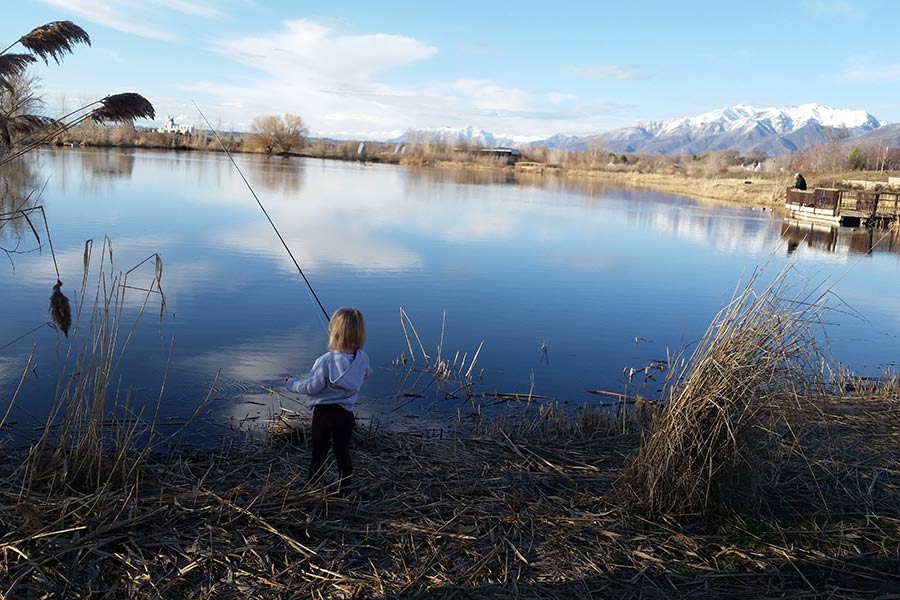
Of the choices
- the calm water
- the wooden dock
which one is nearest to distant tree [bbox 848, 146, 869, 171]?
the wooden dock

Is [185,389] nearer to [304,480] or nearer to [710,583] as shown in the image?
[304,480]

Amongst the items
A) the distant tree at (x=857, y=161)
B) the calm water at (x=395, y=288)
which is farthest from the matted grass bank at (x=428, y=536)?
the distant tree at (x=857, y=161)

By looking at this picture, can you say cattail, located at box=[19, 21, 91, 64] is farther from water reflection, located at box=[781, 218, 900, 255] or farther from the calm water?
water reflection, located at box=[781, 218, 900, 255]

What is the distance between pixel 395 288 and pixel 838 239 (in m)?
21.1

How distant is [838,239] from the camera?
27.0 meters

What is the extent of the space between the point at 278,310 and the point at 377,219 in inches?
504

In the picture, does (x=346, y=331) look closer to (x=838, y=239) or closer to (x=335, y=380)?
(x=335, y=380)

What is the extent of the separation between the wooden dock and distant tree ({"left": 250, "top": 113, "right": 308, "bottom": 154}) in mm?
60225

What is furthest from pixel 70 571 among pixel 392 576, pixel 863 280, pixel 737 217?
pixel 737 217

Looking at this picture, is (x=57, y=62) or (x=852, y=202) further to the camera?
(x=852, y=202)

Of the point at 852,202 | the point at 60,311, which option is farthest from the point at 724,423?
the point at 852,202

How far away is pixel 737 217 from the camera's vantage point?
1363 inches

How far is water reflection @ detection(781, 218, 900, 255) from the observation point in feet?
77.3

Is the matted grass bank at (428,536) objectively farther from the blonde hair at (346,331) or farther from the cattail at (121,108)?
the cattail at (121,108)
